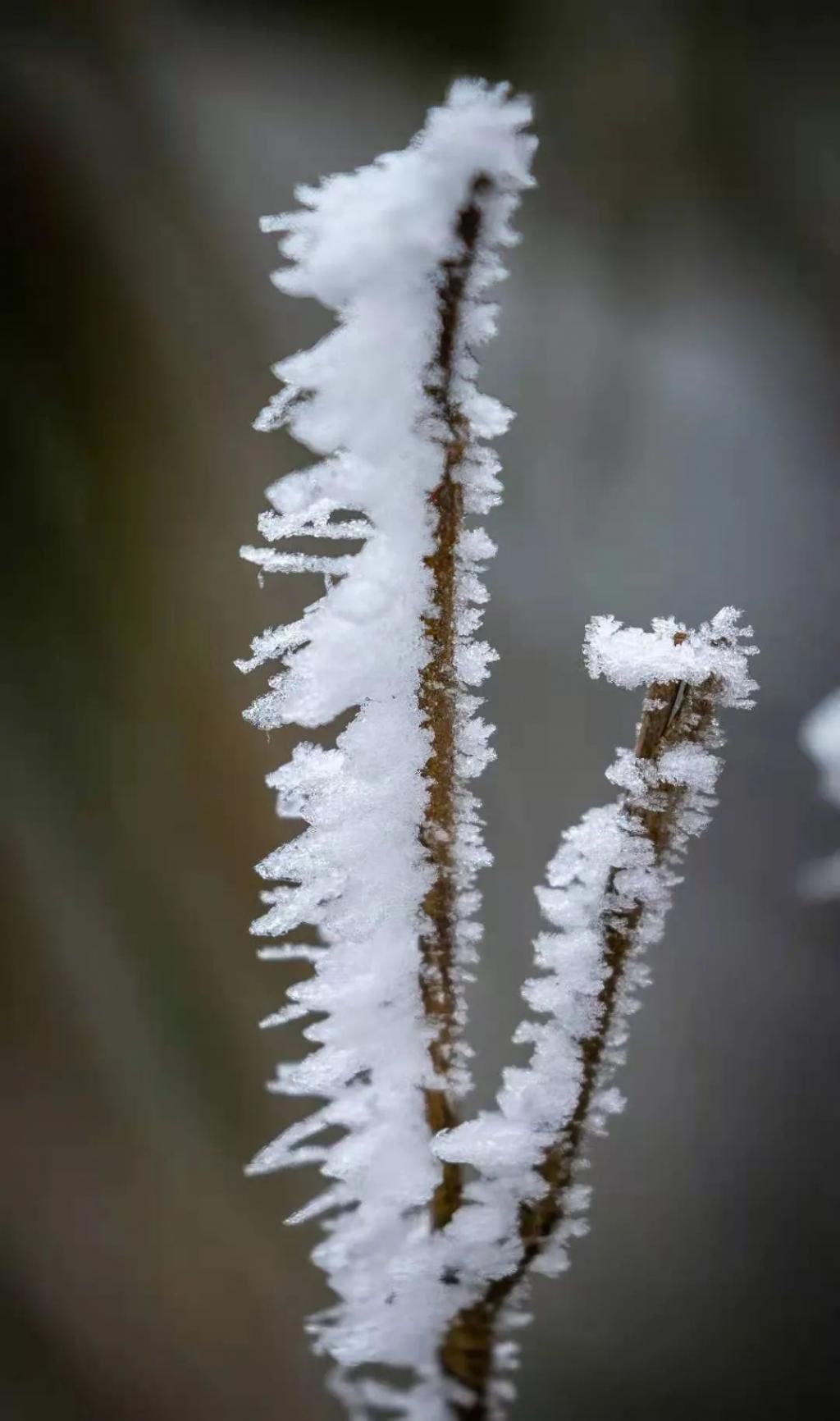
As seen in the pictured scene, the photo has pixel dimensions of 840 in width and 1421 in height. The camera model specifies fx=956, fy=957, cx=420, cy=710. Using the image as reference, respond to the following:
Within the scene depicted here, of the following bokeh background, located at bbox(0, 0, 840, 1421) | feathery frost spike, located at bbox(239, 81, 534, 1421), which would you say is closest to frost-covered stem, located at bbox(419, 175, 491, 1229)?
feathery frost spike, located at bbox(239, 81, 534, 1421)

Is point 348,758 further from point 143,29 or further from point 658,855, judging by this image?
point 143,29

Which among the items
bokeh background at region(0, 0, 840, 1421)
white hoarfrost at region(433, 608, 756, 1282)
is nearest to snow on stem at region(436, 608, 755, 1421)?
white hoarfrost at region(433, 608, 756, 1282)

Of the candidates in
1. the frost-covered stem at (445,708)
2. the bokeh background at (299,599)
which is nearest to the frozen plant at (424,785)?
the frost-covered stem at (445,708)

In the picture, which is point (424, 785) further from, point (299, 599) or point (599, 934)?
point (299, 599)

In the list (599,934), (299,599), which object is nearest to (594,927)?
(599,934)

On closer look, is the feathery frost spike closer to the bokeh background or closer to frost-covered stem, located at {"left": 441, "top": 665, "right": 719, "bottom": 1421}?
frost-covered stem, located at {"left": 441, "top": 665, "right": 719, "bottom": 1421}

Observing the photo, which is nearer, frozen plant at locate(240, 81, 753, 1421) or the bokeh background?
frozen plant at locate(240, 81, 753, 1421)

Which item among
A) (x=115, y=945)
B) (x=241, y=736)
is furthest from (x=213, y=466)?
(x=115, y=945)

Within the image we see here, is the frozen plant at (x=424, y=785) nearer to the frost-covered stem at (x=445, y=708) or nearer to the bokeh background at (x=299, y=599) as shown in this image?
the frost-covered stem at (x=445, y=708)
